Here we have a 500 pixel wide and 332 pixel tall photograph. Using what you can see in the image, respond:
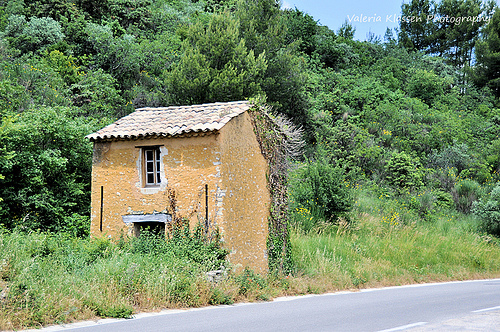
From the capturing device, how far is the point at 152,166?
1430 cm

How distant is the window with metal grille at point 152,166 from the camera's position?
14195 mm

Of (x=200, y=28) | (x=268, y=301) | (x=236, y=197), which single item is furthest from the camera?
(x=200, y=28)

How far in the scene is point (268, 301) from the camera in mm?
12406

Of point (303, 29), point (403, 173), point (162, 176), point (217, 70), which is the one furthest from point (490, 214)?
point (303, 29)

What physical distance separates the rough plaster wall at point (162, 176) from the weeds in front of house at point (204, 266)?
0.81 m

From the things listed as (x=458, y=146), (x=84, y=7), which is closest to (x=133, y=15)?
(x=84, y=7)

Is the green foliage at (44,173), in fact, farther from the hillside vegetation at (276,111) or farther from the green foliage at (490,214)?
the green foliage at (490,214)

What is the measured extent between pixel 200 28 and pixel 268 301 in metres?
17.2

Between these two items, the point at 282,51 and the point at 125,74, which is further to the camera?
the point at 125,74

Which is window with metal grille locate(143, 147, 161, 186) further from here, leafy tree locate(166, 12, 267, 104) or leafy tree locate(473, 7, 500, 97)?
leafy tree locate(473, 7, 500, 97)

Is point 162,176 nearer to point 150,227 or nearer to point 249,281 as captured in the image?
point 150,227

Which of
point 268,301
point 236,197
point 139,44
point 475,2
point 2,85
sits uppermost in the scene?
point 475,2

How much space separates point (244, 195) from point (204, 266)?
2.95 m

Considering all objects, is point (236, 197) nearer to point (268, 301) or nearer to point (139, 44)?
point (268, 301)
